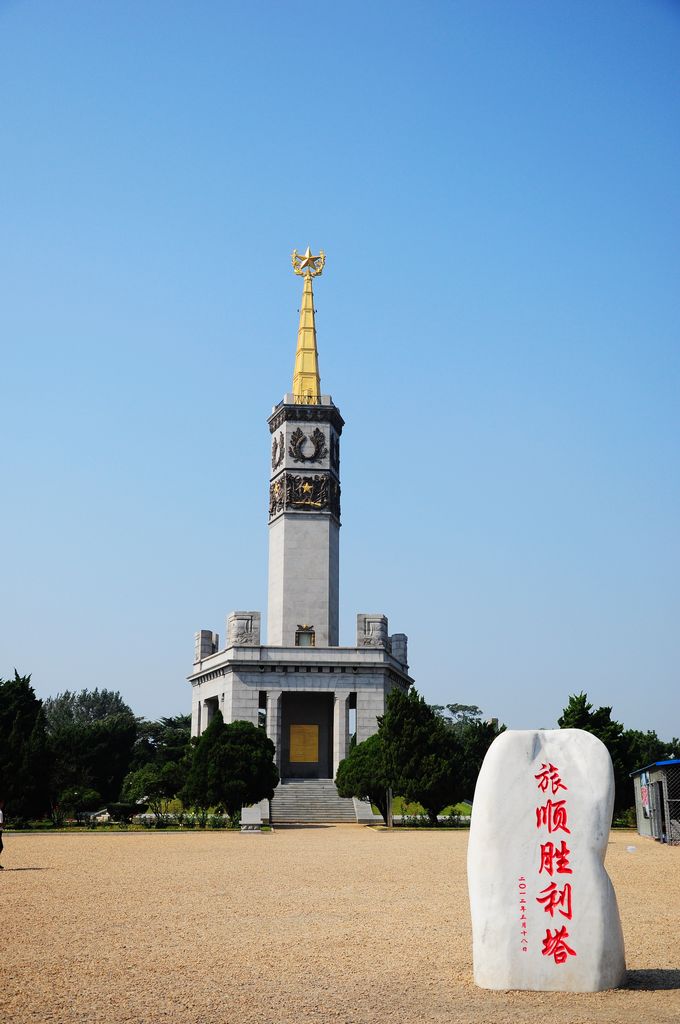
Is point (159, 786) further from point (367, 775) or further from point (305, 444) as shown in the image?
point (305, 444)

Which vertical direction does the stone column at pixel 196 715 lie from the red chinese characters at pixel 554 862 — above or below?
above

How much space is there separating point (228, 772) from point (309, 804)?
11.9m

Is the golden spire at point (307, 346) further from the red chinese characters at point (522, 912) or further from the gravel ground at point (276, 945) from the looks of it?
the red chinese characters at point (522, 912)

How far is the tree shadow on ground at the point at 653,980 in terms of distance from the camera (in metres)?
10.5

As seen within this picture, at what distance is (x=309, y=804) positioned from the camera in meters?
52.9

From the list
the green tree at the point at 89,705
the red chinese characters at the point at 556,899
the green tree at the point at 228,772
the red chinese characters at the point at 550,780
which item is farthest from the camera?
the green tree at the point at 89,705

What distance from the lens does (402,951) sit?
12500mm

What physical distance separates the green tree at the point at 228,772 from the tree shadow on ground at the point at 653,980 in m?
32.1

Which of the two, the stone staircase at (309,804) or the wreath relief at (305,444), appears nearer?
the stone staircase at (309,804)

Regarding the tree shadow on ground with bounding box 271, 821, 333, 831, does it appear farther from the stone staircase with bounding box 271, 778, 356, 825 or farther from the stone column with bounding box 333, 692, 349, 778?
the stone column with bounding box 333, 692, 349, 778

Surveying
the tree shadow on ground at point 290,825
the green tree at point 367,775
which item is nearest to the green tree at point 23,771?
the tree shadow on ground at point 290,825

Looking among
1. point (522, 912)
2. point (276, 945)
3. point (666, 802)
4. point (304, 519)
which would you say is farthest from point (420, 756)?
point (522, 912)

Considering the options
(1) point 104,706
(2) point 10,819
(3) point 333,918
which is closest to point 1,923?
(3) point 333,918

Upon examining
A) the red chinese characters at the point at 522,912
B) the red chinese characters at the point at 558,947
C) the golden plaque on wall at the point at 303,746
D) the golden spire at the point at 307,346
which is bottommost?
the red chinese characters at the point at 558,947
